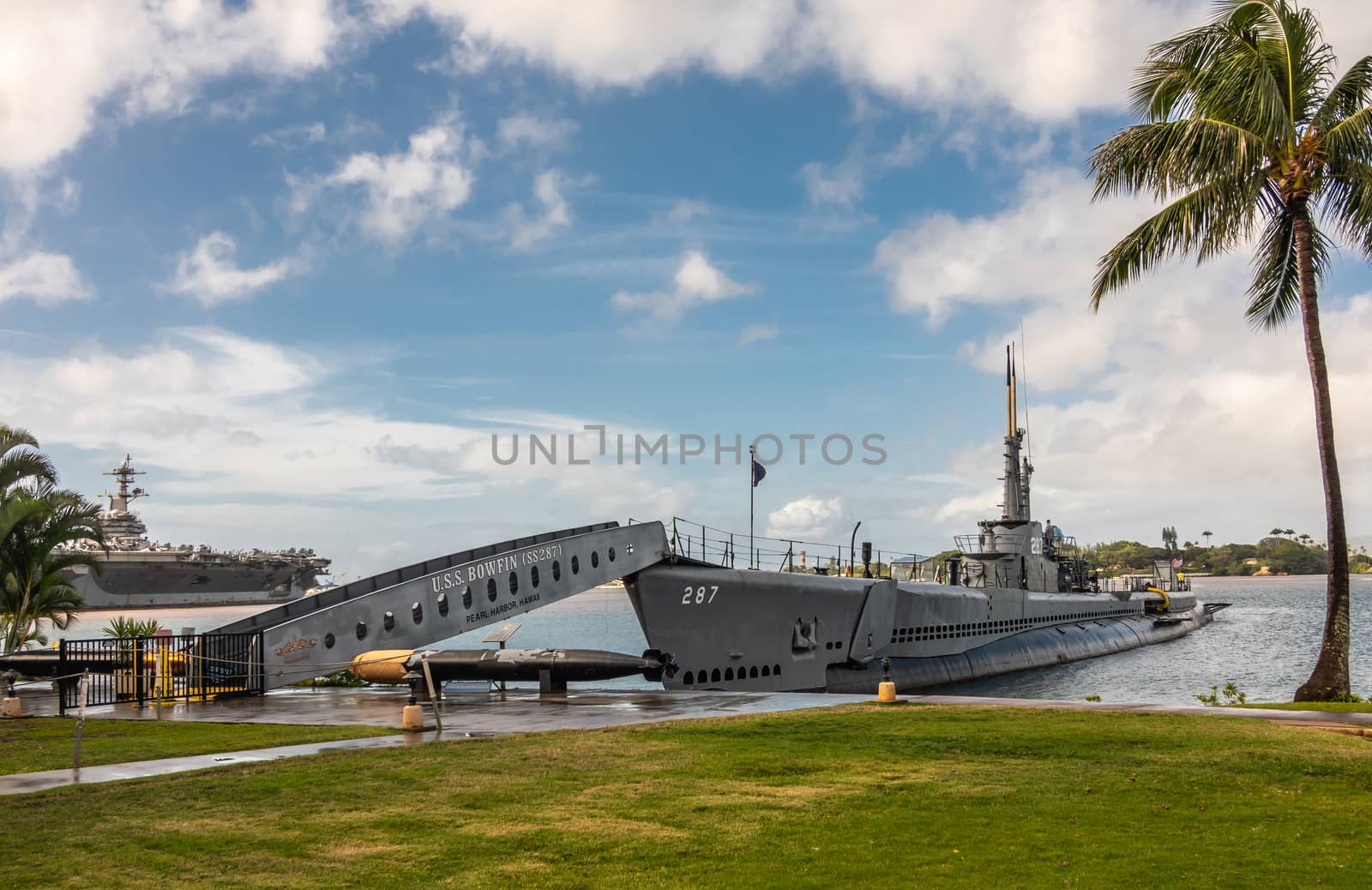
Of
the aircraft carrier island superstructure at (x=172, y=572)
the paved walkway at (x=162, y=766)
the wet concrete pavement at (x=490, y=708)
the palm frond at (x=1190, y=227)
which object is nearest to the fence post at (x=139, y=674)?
the wet concrete pavement at (x=490, y=708)

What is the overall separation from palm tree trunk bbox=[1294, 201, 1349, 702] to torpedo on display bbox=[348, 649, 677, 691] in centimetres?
1206

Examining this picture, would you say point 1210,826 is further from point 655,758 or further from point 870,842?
point 655,758

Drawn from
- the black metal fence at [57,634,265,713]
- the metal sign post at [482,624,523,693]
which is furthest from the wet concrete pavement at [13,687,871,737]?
the metal sign post at [482,624,523,693]

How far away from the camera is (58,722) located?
17.0 metres

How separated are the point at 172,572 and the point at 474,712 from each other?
88.0 meters

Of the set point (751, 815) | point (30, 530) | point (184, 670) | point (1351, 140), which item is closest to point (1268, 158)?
point (1351, 140)

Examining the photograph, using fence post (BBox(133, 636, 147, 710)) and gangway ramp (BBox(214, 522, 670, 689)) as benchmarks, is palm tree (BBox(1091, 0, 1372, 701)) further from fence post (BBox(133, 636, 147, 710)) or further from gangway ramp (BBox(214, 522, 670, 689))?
fence post (BBox(133, 636, 147, 710))

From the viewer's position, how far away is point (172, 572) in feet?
308

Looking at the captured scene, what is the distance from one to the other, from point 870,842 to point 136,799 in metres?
6.96

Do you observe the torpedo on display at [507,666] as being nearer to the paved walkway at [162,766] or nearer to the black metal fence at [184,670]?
the black metal fence at [184,670]

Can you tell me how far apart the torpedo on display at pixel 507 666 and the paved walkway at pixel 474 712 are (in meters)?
0.39

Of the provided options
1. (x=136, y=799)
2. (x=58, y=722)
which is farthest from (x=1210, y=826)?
(x=58, y=722)

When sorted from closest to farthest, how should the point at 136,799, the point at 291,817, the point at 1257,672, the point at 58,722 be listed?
the point at 291,817, the point at 136,799, the point at 58,722, the point at 1257,672

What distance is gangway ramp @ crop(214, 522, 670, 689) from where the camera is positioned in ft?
69.6
